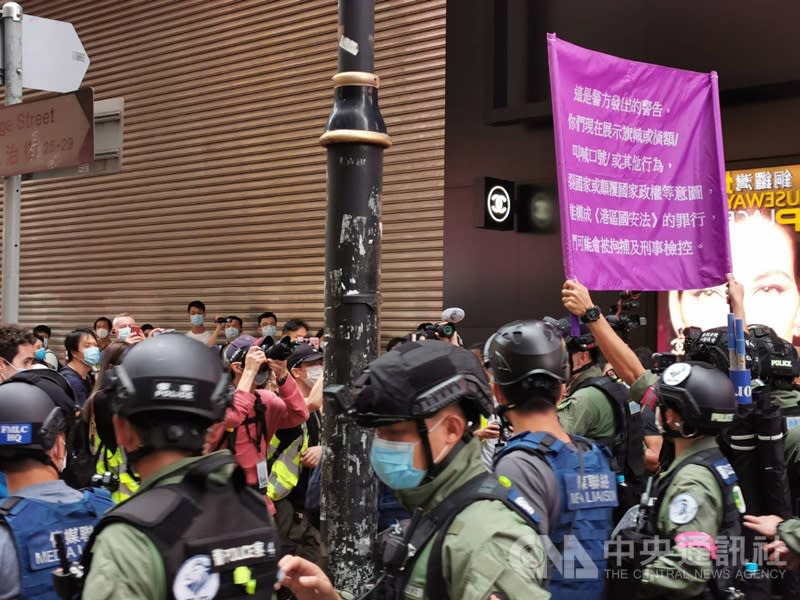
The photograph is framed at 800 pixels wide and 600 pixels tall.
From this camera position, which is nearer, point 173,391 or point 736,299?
point 173,391

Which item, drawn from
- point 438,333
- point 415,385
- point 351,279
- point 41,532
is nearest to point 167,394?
point 415,385

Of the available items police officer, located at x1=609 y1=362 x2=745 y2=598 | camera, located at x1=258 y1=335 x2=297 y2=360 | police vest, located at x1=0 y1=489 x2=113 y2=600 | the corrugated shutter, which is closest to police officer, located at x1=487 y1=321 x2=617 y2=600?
police officer, located at x1=609 y1=362 x2=745 y2=598

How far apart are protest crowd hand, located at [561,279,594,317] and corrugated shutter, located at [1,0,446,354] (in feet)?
21.4

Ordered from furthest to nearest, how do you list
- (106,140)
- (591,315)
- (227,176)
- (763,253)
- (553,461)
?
(227,176) → (763,253) → (106,140) → (591,315) → (553,461)

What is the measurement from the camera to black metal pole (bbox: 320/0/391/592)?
408 centimetres

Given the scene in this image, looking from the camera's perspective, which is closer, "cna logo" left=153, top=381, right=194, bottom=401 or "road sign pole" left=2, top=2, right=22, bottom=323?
"cna logo" left=153, top=381, right=194, bottom=401

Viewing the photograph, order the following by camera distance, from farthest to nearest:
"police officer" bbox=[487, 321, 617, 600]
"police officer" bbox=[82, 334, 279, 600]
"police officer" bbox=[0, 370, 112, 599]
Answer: "police officer" bbox=[487, 321, 617, 600], "police officer" bbox=[0, 370, 112, 599], "police officer" bbox=[82, 334, 279, 600]

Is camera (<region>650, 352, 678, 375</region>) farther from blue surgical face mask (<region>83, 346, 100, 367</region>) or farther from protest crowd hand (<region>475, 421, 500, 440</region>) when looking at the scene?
blue surgical face mask (<region>83, 346, 100, 367</region>)

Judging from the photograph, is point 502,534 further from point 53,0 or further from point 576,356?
point 53,0

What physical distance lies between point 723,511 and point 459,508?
172 cm

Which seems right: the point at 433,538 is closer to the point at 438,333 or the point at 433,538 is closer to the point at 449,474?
the point at 449,474

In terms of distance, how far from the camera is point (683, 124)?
592cm

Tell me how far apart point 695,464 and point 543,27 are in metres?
7.83

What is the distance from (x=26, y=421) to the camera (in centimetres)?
314
